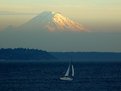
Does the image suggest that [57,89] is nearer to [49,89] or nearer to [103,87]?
[49,89]

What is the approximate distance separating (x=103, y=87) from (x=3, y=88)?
19.9 m

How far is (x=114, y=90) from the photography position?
379 ft

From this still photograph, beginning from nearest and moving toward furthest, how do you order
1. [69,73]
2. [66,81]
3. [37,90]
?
[37,90]
[66,81]
[69,73]

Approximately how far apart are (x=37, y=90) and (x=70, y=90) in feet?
19.9

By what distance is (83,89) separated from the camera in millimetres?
117250

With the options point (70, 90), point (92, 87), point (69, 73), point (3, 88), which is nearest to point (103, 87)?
point (92, 87)

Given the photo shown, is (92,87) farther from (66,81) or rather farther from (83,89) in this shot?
(66,81)

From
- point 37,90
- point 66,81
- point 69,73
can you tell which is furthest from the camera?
point 69,73

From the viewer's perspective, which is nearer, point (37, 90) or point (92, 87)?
point (37, 90)

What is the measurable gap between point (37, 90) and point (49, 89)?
13.1 ft

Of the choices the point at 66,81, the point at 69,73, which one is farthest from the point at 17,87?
the point at 69,73

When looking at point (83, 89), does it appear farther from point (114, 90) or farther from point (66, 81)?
point (66, 81)

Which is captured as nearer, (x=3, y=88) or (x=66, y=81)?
(x=3, y=88)

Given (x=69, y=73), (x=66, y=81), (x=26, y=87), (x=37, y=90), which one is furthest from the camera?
(x=69, y=73)
